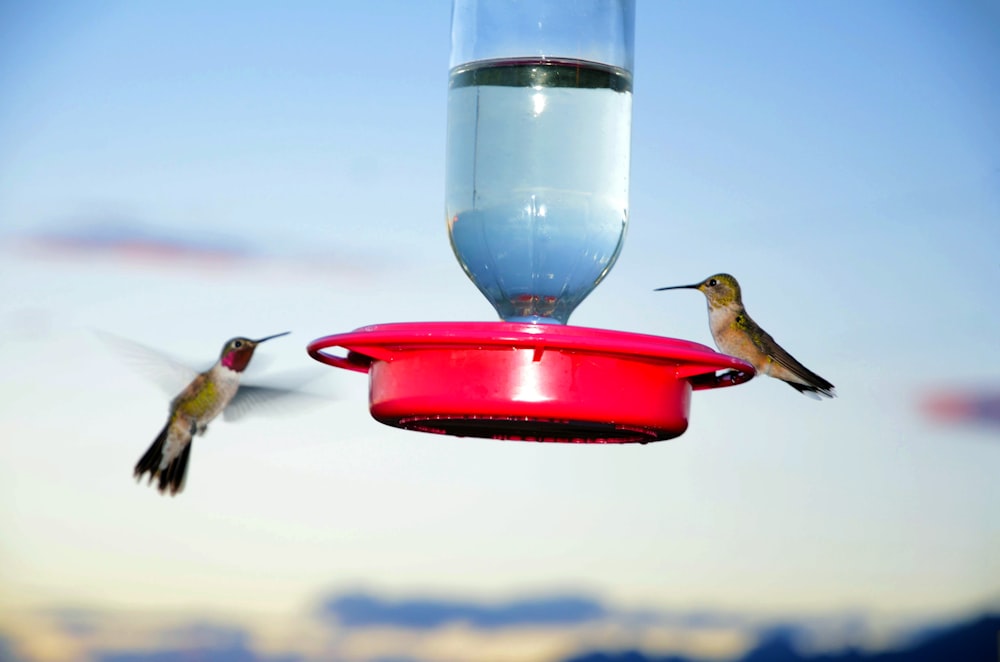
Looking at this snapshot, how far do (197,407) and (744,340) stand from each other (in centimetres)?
247

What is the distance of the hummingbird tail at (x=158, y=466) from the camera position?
5.81 metres

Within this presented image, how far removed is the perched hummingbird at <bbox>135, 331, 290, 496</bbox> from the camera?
549 centimetres

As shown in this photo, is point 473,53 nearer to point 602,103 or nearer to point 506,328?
point 602,103

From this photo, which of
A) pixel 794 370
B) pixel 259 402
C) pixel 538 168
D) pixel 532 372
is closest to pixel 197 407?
pixel 259 402

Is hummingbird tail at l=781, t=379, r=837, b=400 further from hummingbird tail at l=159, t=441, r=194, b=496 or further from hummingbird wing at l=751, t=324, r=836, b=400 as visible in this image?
hummingbird tail at l=159, t=441, r=194, b=496

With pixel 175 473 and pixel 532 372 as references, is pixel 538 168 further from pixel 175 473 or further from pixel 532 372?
pixel 175 473

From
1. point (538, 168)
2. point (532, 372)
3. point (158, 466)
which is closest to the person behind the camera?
point (532, 372)

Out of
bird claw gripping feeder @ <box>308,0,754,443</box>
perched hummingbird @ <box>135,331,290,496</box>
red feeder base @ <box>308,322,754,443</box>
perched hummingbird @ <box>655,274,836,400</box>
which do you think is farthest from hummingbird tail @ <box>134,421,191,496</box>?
red feeder base @ <box>308,322,754,443</box>

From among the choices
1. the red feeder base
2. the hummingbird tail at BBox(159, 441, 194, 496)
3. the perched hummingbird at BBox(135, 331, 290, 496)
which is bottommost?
the red feeder base

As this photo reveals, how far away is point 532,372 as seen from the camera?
7.04 feet

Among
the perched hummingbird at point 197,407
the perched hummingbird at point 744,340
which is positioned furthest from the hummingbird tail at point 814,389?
the perched hummingbird at point 197,407

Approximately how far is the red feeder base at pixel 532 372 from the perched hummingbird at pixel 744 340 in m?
1.72

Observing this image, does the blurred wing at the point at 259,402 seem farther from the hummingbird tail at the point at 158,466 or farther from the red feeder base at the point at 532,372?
the red feeder base at the point at 532,372

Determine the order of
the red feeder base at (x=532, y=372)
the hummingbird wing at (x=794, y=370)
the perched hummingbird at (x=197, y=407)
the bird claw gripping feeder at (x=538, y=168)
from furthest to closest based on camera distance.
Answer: the perched hummingbird at (x=197, y=407) < the hummingbird wing at (x=794, y=370) < the bird claw gripping feeder at (x=538, y=168) < the red feeder base at (x=532, y=372)
